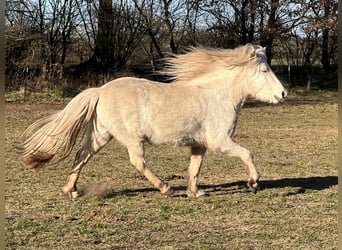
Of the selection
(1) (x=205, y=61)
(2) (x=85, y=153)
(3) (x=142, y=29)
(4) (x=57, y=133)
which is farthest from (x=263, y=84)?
(3) (x=142, y=29)

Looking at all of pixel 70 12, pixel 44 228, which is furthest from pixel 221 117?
pixel 70 12

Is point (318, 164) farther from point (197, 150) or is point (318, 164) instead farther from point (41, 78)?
point (41, 78)

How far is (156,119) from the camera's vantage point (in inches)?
245

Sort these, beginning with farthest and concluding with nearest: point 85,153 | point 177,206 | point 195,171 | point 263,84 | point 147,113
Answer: point 263,84 → point 195,171 → point 85,153 → point 147,113 → point 177,206

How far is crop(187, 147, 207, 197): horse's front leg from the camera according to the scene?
21.4 feet

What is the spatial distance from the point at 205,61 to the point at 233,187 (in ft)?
5.05

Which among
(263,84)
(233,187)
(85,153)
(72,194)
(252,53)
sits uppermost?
(252,53)

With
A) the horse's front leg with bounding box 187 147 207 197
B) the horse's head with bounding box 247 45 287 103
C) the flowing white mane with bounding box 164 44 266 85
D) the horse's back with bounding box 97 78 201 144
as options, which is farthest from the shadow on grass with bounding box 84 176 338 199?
the flowing white mane with bounding box 164 44 266 85

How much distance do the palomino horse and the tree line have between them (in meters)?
17.0

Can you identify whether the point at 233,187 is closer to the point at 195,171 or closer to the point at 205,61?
the point at 195,171

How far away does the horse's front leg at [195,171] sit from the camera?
652 cm

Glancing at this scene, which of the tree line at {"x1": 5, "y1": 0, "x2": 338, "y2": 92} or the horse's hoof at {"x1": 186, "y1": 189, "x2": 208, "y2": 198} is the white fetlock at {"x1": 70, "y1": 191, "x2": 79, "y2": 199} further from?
the tree line at {"x1": 5, "y1": 0, "x2": 338, "y2": 92}

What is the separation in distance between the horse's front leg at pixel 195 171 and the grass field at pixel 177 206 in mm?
123

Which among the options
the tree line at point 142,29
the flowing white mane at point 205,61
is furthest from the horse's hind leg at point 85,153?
the tree line at point 142,29
